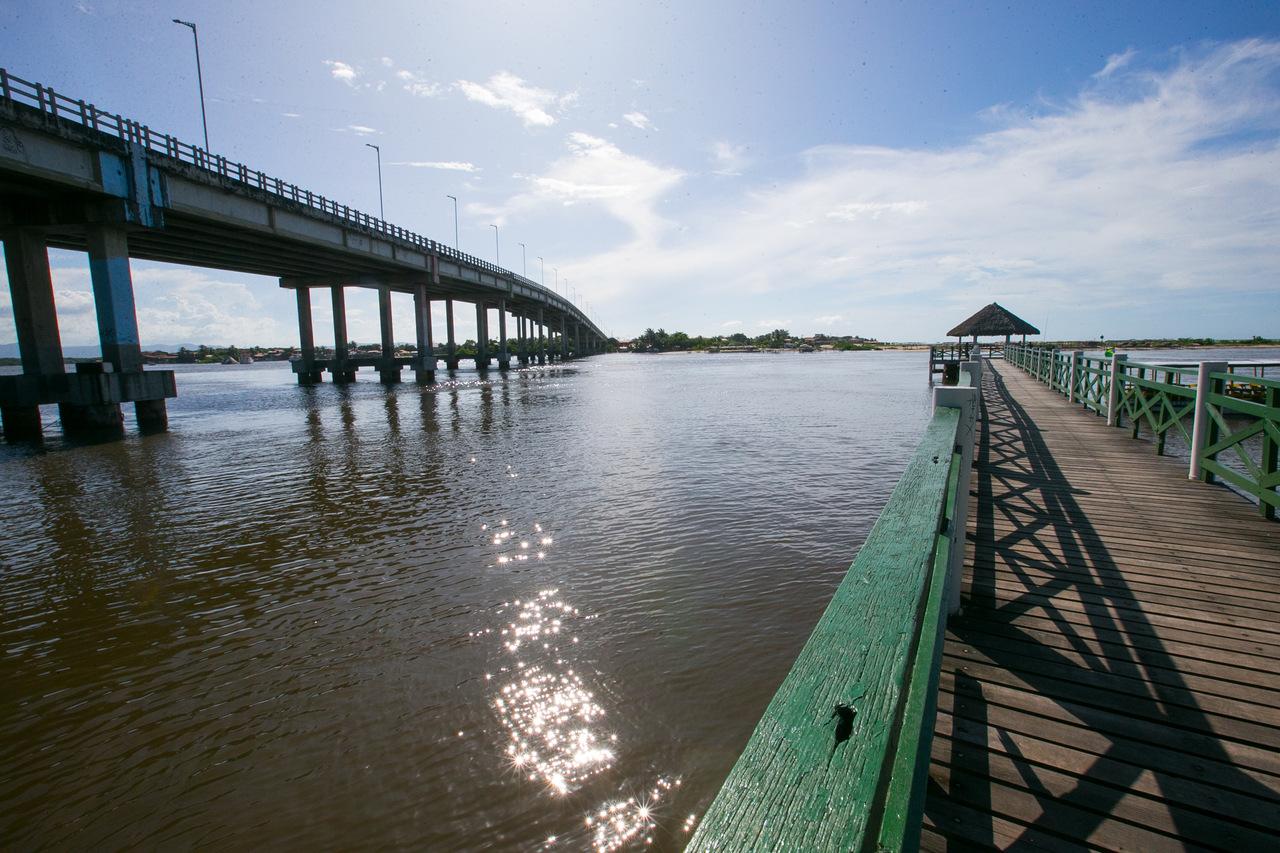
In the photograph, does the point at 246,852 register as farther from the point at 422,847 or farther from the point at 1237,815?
the point at 1237,815

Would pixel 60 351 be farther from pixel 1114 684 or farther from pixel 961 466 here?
pixel 1114 684

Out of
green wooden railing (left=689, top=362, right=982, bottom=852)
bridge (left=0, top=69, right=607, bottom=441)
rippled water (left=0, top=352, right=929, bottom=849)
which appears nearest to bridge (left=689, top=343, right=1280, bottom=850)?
green wooden railing (left=689, top=362, right=982, bottom=852)

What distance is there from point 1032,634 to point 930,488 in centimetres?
218

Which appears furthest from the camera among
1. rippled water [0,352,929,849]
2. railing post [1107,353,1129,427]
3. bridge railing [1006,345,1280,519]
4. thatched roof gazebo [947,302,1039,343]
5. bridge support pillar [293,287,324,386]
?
bridge support pillar [293,287,324,386]

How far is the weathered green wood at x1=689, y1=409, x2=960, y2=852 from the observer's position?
3.17 ft

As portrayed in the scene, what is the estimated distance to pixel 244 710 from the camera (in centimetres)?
483

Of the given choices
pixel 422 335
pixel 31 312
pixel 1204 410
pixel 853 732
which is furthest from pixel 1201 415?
pixel 422 335

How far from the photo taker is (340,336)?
4956 centimetres

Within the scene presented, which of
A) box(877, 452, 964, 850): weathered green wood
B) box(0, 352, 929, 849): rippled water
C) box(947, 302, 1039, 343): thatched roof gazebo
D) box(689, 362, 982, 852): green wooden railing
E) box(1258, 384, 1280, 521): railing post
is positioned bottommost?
box(0, 352, 929, 849): rippled water

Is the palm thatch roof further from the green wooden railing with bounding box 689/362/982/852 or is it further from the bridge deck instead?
the green wooden railing with bounding box 689/362/982/852

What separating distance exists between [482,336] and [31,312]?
51962 millimetres

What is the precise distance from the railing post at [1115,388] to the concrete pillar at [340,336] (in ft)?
165

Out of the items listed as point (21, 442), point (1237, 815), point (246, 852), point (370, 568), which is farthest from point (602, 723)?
point (21, 442)

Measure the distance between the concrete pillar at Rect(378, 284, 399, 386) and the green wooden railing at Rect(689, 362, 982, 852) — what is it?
5036cm
